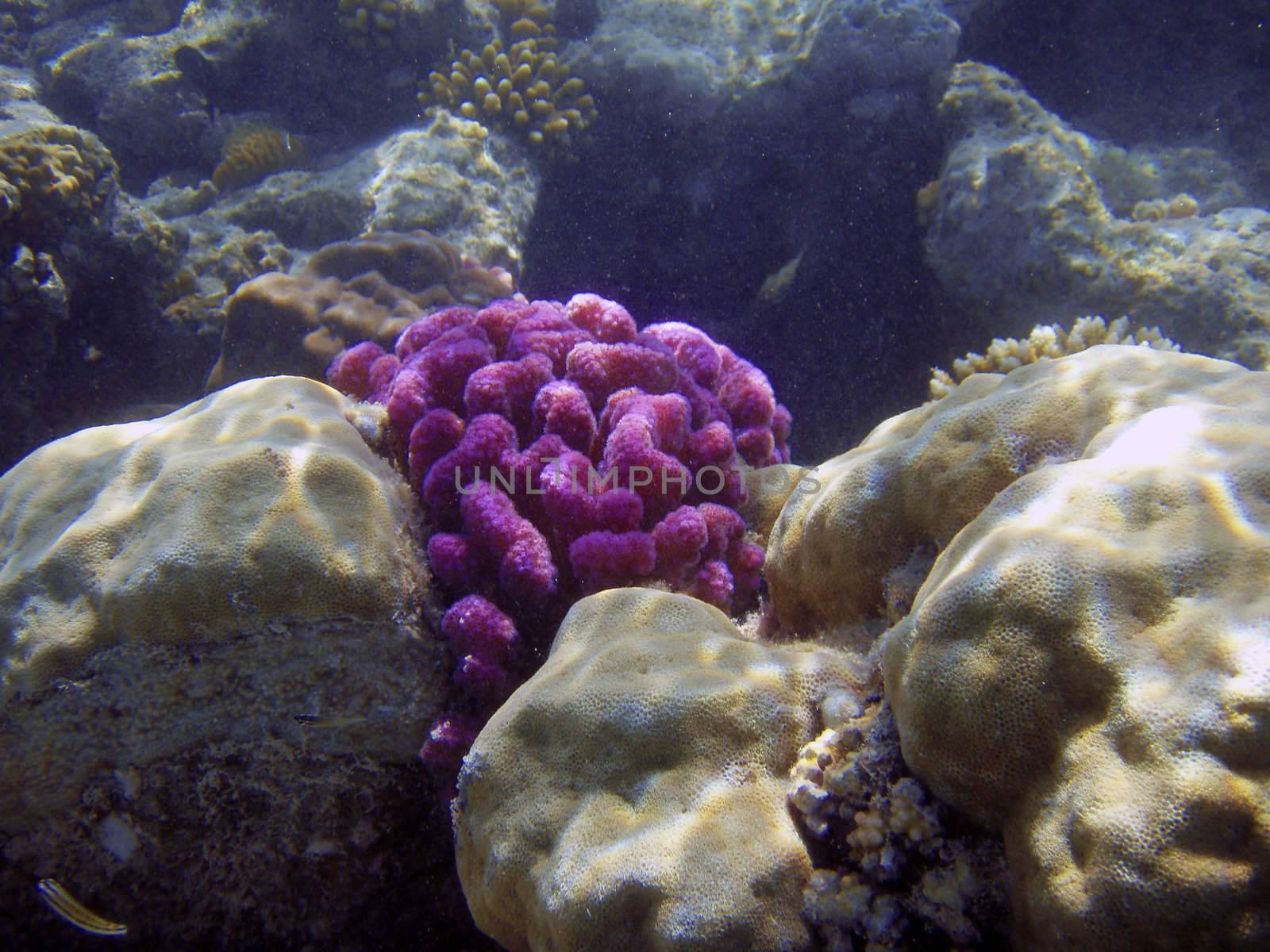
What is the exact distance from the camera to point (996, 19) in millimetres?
8312

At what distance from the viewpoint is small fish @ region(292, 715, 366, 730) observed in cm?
250

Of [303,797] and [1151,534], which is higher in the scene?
[1151,534]

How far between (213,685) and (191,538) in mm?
532

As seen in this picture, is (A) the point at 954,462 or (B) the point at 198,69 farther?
(B) the point at 198,69

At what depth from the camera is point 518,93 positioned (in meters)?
7.58

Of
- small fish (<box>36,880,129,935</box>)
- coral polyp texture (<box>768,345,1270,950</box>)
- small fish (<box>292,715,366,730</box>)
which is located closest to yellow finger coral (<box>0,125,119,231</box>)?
small fish (<box>36,880,129,935</box>)

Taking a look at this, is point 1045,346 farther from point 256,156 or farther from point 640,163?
point 256,156

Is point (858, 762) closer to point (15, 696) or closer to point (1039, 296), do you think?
point (15, 696)

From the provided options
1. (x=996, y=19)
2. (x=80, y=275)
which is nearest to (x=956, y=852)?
(x=80, y=275)

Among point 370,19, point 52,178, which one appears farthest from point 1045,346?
point 370,19

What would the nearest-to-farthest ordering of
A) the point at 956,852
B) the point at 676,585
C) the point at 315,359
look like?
the point at 956,852
the point at 676,585
the point at 315,359

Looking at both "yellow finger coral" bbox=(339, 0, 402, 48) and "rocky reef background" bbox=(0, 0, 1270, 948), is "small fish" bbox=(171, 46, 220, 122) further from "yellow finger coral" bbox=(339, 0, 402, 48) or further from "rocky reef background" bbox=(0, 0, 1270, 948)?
"yellow finger coral" bbox=(339, 0, 402, 48)

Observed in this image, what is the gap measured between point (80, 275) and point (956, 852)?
298 inches

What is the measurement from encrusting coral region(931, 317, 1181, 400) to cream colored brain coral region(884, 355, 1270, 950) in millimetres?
2747
